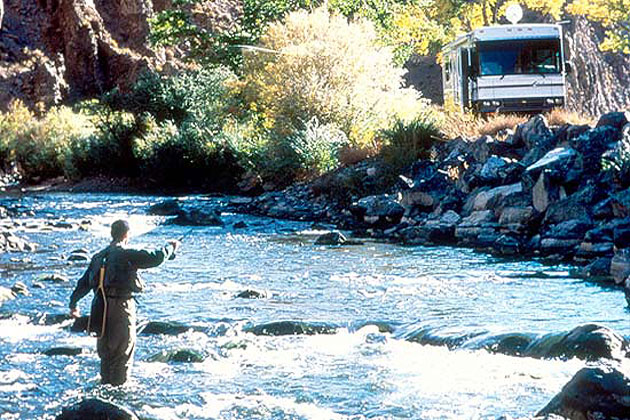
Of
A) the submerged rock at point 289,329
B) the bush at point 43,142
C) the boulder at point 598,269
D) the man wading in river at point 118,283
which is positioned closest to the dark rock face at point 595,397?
the man wading in river at point 118,283

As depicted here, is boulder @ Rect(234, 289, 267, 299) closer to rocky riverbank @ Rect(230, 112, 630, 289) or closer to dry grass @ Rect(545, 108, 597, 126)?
rocky riverbank @ Rect(230, 112, 630, 289)

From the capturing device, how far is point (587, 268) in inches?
668

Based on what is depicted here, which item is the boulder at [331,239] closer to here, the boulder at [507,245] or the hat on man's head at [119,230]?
the boulder at [507,245]

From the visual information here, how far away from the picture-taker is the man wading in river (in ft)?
31.2

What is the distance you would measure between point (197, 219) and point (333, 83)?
35.9 feet

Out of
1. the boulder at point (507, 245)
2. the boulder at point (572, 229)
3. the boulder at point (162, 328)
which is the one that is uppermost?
the boulder at point (162, 328)

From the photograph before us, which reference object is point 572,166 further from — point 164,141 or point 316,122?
point 164,141

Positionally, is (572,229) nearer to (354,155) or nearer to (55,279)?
(55,279)

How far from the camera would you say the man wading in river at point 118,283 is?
9.52 metres

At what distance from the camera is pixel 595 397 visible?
323 inches

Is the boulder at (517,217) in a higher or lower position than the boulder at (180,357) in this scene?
lower

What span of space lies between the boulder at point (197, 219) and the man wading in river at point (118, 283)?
56.4 ft

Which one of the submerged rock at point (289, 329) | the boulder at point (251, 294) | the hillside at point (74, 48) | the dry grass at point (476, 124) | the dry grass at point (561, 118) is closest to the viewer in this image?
the submerged rock at point (289, 329)

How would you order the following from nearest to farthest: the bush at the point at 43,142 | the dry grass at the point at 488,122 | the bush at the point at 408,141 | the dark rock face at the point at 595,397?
the dark rock face at the point at 595,397 < the dry grass at the point at 488,122 < the bush at the point at 408,141 < the bush at the point at 43,142
